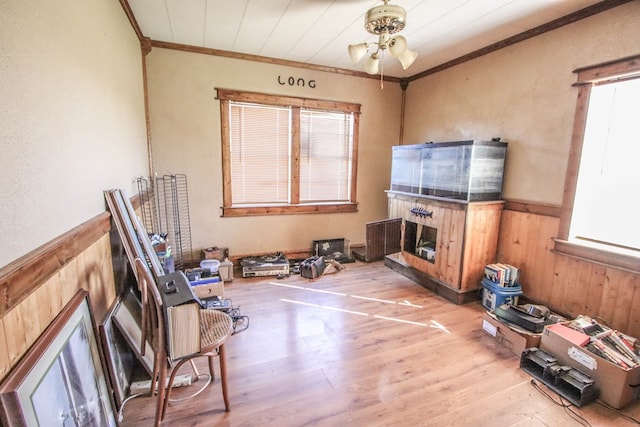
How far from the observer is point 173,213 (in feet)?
12.6

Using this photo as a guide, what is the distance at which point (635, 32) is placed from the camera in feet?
7.43

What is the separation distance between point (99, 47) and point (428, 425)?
3041mm

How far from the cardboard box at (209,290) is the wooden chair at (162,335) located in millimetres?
1028

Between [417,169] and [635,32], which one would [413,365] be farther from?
[635,32]

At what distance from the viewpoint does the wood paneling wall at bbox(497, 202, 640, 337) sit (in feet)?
7.82

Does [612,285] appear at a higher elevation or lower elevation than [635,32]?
lower

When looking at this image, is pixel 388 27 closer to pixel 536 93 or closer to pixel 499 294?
pixel 536 93

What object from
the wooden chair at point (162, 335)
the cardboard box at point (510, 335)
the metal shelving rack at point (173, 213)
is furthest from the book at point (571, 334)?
the metal shelving rack at point (173, 213)

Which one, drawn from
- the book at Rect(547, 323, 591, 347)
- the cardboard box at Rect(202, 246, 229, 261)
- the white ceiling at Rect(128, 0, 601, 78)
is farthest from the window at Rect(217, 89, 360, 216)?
the book at Rect(547, 323, 591, 347)

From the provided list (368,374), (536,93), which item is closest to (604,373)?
(368,374)

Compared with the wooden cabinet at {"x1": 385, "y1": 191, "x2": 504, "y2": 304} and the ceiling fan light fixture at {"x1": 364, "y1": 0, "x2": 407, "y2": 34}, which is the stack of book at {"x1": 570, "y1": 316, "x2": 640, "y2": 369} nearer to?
the wooden cabinet at {"x1": 385, "y1": 191, "x2": 504, "y2": 304}

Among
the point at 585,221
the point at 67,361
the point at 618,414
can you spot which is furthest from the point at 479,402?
the point at 67,361

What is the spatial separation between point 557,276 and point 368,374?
6.95ft

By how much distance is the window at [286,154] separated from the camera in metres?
4.01
